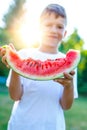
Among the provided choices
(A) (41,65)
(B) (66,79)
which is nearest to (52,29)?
(A) (41,65)

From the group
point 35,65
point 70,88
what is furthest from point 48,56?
point 70,88

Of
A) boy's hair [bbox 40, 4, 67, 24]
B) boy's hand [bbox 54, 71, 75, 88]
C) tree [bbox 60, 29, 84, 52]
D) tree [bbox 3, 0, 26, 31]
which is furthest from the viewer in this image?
tree [bbox 3, 0, 26, 31]

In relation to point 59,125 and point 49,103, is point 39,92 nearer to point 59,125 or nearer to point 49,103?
point 49,103

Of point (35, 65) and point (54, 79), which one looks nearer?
point (54, 79)

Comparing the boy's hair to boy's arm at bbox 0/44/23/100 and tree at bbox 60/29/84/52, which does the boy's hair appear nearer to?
boy's arm at bbox 0/44/23/100

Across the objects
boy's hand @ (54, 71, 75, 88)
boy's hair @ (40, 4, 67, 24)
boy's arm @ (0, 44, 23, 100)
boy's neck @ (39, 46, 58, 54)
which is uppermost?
boy's hair @ (40, 4, 67, 24)

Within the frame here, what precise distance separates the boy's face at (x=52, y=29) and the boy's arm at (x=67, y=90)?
0.99 ft

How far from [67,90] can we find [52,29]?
0.41m

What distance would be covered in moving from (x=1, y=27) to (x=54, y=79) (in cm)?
2905

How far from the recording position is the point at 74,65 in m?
2.55

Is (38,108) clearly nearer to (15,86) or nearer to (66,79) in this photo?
(15,86)

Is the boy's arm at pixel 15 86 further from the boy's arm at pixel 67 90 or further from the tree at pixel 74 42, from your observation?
the tree at pixel 74 42

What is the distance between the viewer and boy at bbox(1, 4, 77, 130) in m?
2.56

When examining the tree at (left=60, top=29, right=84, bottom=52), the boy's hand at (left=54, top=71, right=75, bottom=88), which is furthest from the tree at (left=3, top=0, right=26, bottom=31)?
the boy's hand at (left=54, top=71, right=75, bottom=88)
